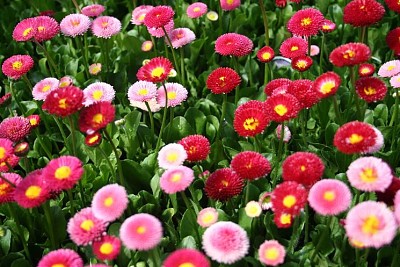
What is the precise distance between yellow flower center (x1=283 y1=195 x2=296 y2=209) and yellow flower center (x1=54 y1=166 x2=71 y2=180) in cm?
61

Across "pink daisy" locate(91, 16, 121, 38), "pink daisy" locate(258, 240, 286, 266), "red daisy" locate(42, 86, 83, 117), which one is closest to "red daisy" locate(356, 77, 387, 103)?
"pink daisy" locate(258, 240, 286, 266)

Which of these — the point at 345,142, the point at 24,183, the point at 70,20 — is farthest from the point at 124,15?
the point at 345,142

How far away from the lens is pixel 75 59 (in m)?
2.76

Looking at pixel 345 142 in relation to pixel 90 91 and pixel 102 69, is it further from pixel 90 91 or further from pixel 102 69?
pixel 102 69

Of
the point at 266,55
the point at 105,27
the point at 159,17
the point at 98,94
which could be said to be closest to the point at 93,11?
the point at 105,27

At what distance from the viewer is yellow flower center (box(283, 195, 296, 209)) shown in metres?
1.51

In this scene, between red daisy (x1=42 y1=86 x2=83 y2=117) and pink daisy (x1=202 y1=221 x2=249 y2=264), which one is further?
red daisy (x1=42 y1=86 x2=83 y2=117)

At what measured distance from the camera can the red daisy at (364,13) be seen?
6.73 feet

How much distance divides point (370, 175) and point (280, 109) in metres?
0.40

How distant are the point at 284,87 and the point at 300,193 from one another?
0.58 metres

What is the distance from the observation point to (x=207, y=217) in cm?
176

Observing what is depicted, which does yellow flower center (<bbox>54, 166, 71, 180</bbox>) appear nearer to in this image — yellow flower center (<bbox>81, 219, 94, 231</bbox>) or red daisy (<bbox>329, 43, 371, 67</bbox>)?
yellow flower center (<bbox>81, 219, 94, 231</bbox>)

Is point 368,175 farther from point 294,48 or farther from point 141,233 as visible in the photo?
point 294,48

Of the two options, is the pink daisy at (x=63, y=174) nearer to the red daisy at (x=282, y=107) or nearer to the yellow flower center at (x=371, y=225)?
the red daisy at (x=282, y=107)
